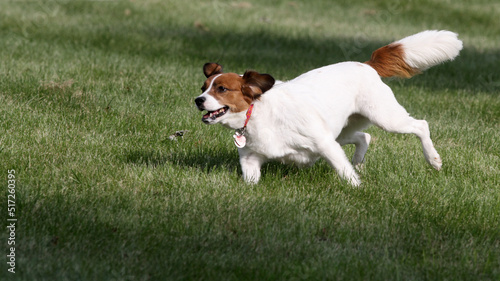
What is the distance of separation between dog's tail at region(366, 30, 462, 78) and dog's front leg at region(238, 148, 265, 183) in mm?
1492

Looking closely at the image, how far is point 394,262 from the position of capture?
3730 mm

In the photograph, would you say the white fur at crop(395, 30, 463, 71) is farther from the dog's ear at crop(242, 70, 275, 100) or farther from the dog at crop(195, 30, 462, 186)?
the dog's ear at crop(242, 70, 275, 100)

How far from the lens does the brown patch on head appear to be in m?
4.53

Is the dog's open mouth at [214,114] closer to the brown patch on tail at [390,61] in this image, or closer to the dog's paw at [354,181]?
the dog's paw at [354,181]

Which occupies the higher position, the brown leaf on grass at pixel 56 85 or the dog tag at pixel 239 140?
the dog tag at pixel 239 140

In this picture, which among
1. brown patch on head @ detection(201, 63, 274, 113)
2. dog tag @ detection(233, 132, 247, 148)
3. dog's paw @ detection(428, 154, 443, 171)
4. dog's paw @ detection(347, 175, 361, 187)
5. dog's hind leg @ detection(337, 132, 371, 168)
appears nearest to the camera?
brown patch on head @ detection(201, 63, 274, 113)

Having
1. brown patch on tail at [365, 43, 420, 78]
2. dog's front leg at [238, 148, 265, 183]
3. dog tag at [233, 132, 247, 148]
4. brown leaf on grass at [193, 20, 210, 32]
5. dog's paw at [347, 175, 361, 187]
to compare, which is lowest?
brown leaf on grass at [193, 20, 210, 32]

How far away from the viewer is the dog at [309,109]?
4.59 m

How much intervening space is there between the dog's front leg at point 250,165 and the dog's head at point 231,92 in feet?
1.54

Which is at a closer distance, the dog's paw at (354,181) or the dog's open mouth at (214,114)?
the dog's open mouth at (214,114)

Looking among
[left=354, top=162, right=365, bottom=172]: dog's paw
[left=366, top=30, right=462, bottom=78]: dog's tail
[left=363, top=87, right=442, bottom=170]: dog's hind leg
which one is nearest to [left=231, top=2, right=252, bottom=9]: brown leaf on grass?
[left=366, top=30, right=462, bottom=78]: dog's tail

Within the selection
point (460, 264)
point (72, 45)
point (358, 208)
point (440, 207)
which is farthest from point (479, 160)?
point (72, 45)

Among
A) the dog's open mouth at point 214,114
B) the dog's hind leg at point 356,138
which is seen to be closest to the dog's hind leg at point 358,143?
the dog's hind leg at point 356,138

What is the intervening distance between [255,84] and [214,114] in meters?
0.38
